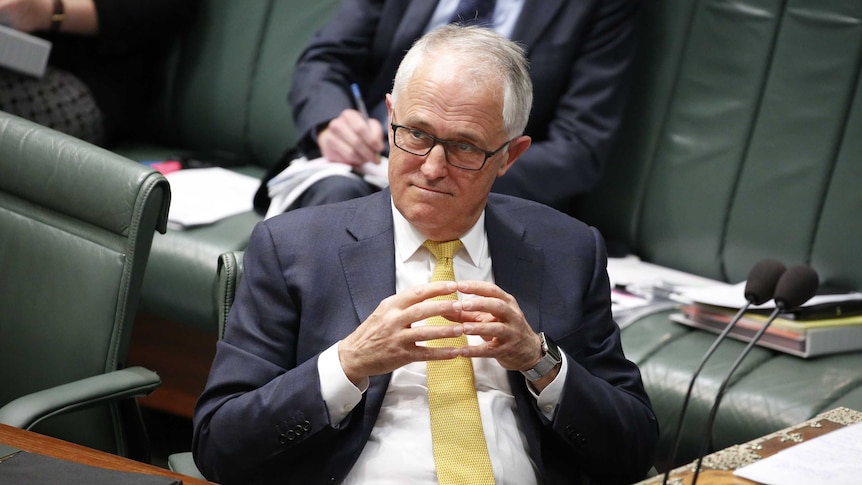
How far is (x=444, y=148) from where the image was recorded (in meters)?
1.73

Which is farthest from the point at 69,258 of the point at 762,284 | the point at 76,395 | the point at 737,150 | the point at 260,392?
the point at 737,150

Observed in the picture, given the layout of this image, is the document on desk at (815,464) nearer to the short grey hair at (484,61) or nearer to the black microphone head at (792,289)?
the black microphone head at (792,289)

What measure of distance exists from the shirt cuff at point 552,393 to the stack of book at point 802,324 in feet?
3.07

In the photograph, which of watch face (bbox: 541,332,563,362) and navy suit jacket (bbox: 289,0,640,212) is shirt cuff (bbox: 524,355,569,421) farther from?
navy suit jacket (bbox: 289,0,640,212)

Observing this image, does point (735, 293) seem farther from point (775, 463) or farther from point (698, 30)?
point (775, 463)

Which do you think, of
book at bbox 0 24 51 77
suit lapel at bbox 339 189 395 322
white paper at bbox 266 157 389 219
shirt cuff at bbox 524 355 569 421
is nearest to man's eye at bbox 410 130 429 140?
suit lapel at bbox 339 189 395 322

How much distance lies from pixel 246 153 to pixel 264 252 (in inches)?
83.4

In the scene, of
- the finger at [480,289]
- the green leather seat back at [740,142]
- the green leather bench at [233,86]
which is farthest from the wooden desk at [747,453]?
the green leather bench at [233,86]

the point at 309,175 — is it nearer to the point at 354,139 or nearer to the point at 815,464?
the point at 354,139

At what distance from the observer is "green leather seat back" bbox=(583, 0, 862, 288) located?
2850mm

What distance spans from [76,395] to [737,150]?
1.94 m

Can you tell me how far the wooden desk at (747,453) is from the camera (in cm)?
143

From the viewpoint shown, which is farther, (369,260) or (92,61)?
(92,61)

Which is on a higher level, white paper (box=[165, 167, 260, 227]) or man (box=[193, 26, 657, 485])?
man (box=[193, 26, 657, 485])
